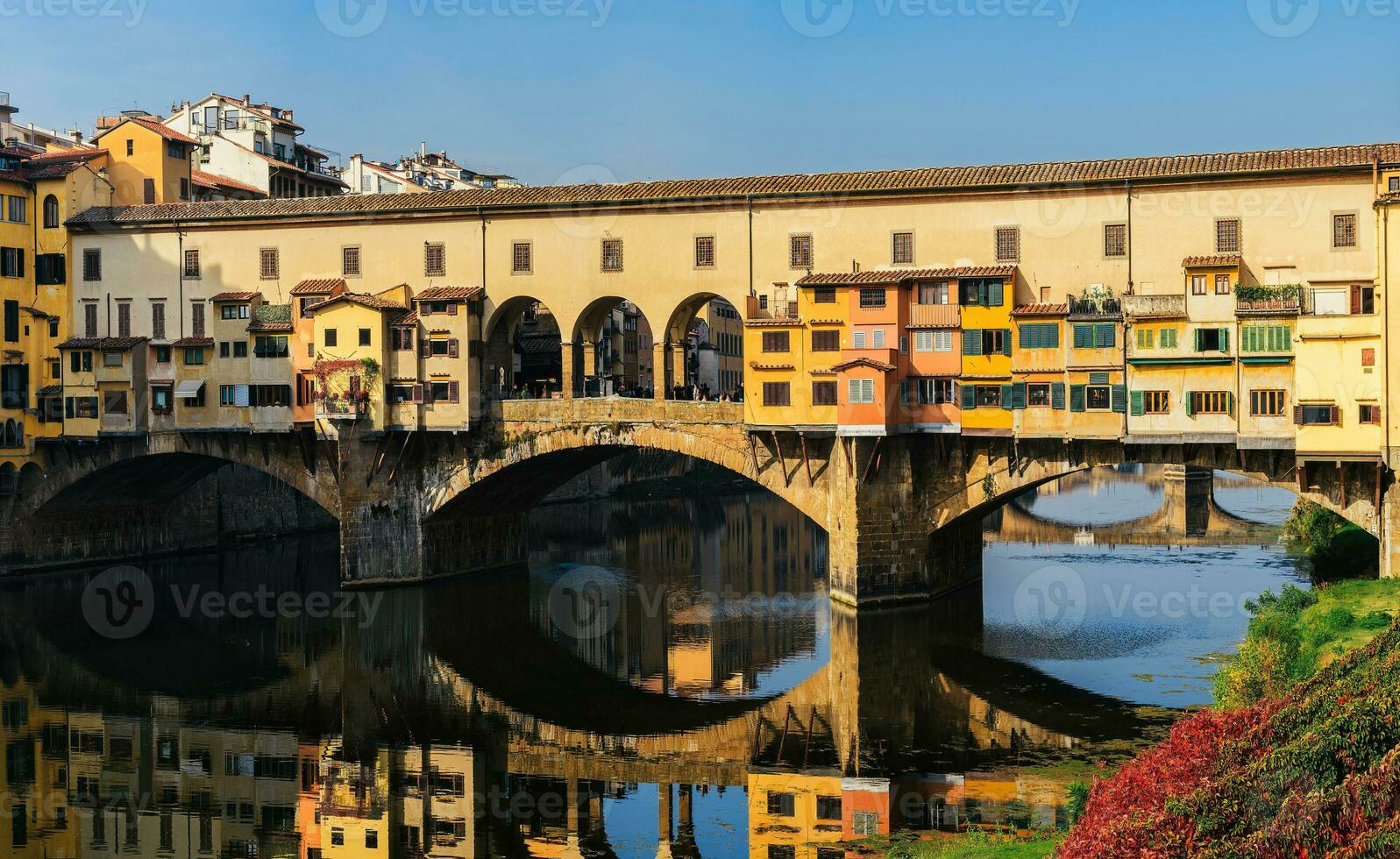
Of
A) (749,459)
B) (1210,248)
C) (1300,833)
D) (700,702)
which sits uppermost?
(1210,248)

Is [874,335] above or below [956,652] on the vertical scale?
above

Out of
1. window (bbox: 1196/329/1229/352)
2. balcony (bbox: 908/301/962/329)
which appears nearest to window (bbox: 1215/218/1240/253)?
window (bbox: 1196/329/1229/352)

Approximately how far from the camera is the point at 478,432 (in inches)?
1999

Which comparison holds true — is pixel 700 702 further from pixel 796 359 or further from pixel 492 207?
pixel 492 207

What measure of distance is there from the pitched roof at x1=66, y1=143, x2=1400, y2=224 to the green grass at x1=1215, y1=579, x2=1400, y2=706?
11.7 m

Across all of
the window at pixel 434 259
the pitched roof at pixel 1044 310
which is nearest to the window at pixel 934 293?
the pitched roof at pixel 1044 310

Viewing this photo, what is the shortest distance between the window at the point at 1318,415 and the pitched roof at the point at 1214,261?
4.74 m

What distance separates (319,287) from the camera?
51.6m

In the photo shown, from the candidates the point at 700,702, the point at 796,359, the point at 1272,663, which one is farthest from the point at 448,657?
the point at 1272,663

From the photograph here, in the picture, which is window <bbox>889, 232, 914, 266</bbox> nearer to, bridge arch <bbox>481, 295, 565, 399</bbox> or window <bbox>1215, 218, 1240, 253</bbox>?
window <bbox>1215, 218, 1240, 253</bbox>

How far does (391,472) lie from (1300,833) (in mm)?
39995

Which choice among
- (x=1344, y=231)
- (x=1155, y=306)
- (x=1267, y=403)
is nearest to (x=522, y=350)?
(x=1155, y=306)

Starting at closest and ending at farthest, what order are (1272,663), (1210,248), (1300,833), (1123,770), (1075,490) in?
(1300,833)
(1123,770)
(1272,663)
(1210,248)
(1075,490)

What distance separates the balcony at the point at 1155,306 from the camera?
4062cm
